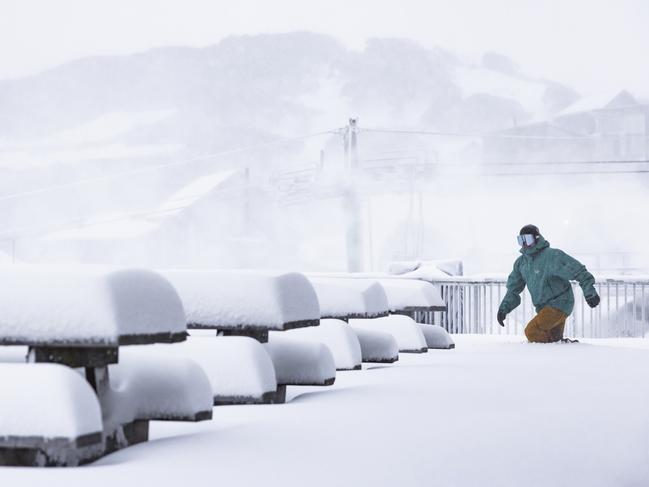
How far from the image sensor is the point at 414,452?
4.29 meters

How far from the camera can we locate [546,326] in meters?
13.6

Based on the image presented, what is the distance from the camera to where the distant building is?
8312 centimetres

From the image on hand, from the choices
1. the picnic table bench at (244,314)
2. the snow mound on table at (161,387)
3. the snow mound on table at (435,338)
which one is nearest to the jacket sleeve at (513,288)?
the snow mound on table at (435,338)

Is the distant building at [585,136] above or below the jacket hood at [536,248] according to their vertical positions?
above

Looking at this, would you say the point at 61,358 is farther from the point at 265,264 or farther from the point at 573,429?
the point at 265,264

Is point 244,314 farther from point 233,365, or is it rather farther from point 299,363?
point 299,363

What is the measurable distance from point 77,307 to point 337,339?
14.5 ft

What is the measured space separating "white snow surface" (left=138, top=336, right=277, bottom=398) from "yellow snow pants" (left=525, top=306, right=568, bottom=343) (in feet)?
26.9

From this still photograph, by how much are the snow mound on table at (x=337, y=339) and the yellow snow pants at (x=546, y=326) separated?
18.1 ft

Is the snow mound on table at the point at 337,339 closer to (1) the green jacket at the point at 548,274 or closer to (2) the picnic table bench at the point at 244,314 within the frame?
(2) the picnic table bench at the point at 244,314

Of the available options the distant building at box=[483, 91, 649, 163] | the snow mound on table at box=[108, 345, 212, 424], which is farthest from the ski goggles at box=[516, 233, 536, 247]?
the distant building at box=[483, 91, 649, 163]

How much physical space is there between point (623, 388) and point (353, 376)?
1.67 meters

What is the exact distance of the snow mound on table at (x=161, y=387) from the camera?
15.1 feet

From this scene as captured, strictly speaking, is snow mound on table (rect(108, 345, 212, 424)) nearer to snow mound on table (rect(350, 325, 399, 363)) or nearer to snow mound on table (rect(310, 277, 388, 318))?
snow mound on table (rect(310, 277, 388, 318))
